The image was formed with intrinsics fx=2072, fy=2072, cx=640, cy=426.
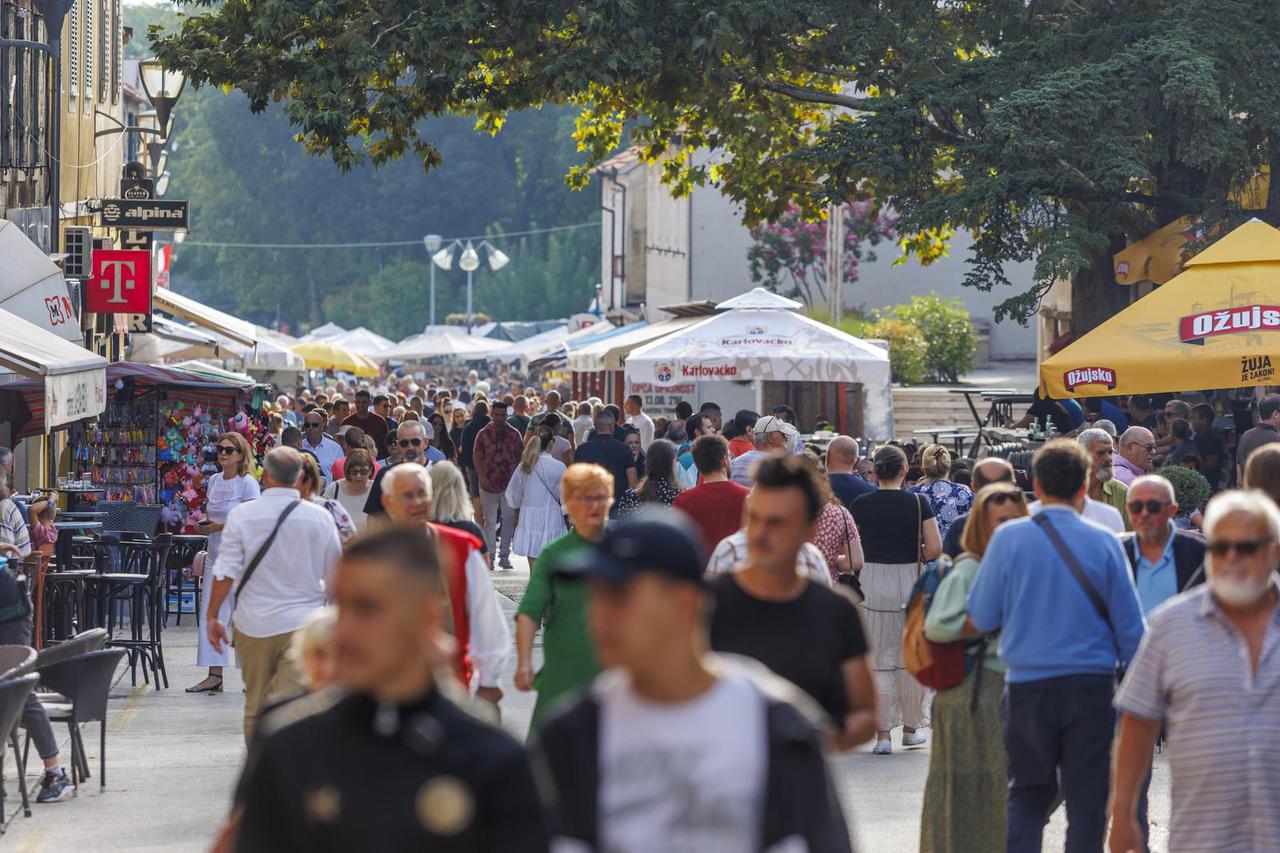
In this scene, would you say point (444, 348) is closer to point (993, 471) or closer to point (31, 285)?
point (31, 285)

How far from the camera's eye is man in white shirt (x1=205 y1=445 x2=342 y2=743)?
365 inches

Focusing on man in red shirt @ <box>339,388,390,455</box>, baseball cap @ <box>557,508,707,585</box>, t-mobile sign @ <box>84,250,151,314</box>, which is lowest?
baseball cap @ <box>557,508,707,585</box>

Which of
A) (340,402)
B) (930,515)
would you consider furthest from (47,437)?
(930,515)

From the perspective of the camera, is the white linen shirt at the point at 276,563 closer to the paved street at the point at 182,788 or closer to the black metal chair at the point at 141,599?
the paved street at the point at 182,788

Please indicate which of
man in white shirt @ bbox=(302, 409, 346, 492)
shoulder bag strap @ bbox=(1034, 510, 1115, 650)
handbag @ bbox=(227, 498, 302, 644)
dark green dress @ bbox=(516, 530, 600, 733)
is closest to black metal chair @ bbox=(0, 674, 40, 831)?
handbag @ bbox=(227, 498, 302, 644)

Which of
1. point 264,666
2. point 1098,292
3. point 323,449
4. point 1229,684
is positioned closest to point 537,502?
point 323,449

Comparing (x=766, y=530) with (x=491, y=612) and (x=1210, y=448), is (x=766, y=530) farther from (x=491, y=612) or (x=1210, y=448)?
(x=1210, y=448)

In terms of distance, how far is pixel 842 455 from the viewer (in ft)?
41.0

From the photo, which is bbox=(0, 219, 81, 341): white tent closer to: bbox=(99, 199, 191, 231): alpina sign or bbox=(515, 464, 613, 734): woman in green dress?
bbox=(99, 199, 191, 231): alpina sign

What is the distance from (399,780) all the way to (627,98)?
19.8 meters

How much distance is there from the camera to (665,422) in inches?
953

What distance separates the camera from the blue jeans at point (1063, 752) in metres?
7.00

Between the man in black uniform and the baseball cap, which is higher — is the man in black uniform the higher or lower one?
the lower one

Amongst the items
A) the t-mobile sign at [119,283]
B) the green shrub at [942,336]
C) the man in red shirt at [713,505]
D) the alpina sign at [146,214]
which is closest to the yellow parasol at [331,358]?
the green shrub at [942,336]
